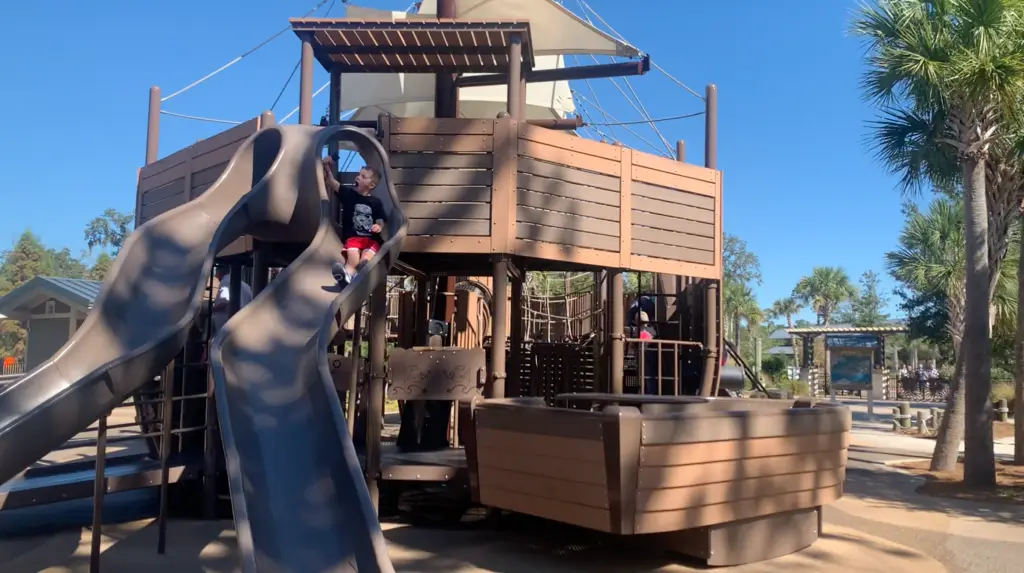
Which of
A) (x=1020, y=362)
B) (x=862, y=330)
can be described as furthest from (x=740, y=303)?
(x=1020, y=362)

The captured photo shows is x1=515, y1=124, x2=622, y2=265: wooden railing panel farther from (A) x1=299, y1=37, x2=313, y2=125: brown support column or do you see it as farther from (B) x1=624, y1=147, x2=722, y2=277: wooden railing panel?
(A) x1=299, y1=37, x2=313, y2=125: brown support column

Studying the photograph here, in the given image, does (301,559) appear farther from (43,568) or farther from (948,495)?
(948,495)

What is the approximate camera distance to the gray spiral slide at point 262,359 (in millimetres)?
4680

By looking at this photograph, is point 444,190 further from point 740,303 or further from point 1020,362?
point 740,303

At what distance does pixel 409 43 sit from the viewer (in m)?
9.48

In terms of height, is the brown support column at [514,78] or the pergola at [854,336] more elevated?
the brown support column at [514,78]

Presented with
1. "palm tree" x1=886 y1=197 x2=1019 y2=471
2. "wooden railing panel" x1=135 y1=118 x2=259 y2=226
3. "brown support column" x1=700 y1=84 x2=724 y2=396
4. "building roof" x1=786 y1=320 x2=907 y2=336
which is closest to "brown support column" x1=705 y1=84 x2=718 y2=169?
"brown support column" x1=700 y1=84 x2=724 y2=396

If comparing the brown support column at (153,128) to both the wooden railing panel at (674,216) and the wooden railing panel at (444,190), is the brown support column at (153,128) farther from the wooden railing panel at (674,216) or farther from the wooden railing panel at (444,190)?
the wooden railing panel at (674,216)

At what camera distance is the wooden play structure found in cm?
592

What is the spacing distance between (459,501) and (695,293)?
5205mm

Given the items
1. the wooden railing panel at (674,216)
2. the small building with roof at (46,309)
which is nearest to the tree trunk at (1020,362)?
the wooden railing panel at (674,216)

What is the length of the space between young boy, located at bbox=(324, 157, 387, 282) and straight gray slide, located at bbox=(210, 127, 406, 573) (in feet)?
1.12

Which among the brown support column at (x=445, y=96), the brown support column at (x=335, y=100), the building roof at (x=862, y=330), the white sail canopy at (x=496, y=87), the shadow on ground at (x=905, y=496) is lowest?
the shadow on ground at (x=905, y=496)

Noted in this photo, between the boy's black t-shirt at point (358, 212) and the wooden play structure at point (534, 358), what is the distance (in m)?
0.56
